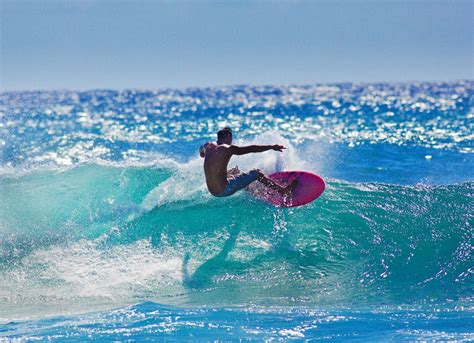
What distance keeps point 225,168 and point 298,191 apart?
142 centimetres

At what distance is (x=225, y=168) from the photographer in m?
9.15

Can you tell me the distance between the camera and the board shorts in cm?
936

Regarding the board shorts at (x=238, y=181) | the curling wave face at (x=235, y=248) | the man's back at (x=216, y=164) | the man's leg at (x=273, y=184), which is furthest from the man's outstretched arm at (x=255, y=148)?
the curling wave face at (x=235, y=248)

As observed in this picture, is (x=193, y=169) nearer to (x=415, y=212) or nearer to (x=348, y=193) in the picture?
(x=348, y=193)

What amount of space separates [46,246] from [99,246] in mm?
859

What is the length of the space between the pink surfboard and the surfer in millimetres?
235

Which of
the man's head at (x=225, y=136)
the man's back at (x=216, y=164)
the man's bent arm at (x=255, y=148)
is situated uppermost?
the man's head at (x=225, y=136)

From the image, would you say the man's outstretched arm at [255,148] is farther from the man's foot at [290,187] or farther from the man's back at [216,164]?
the man's foot at [290,187]

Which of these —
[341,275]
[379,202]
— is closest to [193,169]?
[379,202]

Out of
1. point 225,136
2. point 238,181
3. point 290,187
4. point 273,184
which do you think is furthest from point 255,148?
point 290,187

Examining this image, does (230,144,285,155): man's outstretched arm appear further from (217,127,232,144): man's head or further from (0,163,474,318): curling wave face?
(0,163,474,318): curling wave face

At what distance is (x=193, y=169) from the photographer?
11984mm

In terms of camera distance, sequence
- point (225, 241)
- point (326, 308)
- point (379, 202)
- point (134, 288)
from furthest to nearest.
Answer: point (379, 202)
point (225, 241)
point (134, 288)
point (326, 308)

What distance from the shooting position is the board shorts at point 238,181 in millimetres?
9359
